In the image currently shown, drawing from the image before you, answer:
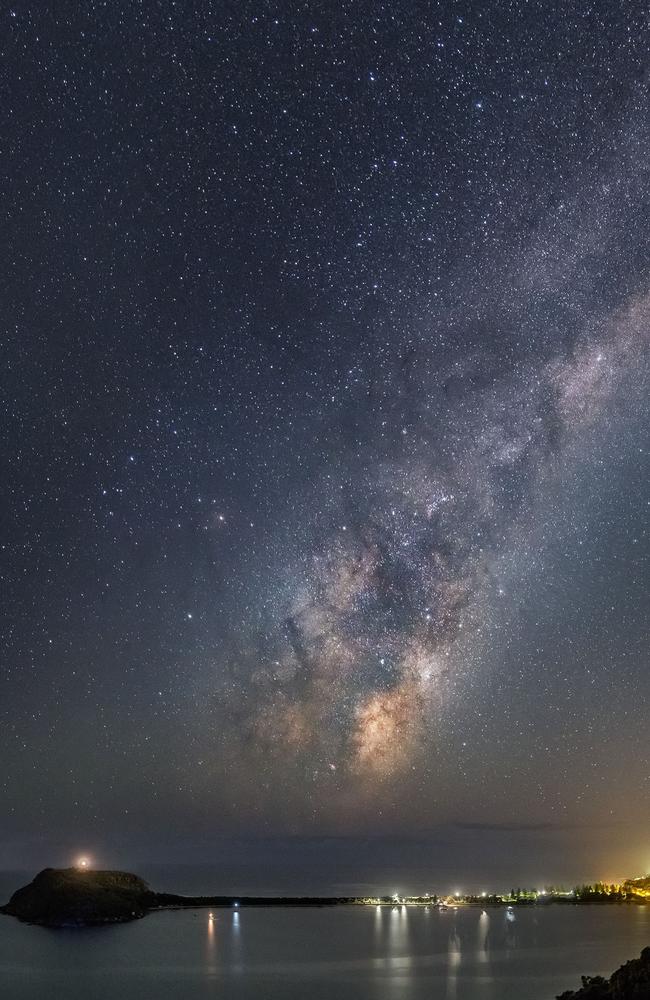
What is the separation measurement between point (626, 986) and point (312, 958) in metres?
42.4

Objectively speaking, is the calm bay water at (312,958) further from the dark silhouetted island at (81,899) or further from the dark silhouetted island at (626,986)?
the dark silhouetted island at (626,986)

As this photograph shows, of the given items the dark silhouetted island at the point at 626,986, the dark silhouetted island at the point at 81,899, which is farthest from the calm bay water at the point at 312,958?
the dark silhouetted island at the point at 626,986

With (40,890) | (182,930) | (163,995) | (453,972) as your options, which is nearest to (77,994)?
(163,995)

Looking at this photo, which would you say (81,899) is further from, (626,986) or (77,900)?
(626,986)

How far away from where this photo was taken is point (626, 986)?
2714 cm

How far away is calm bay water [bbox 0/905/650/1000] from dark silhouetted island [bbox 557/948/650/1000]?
50.8 feet

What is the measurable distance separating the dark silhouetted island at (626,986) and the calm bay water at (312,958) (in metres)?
15.5

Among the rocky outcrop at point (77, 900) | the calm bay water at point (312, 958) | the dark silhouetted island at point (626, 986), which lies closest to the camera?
the dark silhouetted island at point (626, 986)

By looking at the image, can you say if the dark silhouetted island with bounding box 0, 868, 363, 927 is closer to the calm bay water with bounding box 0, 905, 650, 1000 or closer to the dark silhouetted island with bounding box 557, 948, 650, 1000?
the calm bay water with bounding box 0, 905, 650, 1000

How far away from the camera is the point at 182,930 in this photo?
8575 centimetres

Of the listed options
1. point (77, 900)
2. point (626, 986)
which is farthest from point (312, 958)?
point (77, 900)

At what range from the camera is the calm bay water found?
49.9 m

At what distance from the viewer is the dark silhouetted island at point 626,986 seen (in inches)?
1032

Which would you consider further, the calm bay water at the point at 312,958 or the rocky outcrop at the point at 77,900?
the rocky outcrop at the point at 77,900
